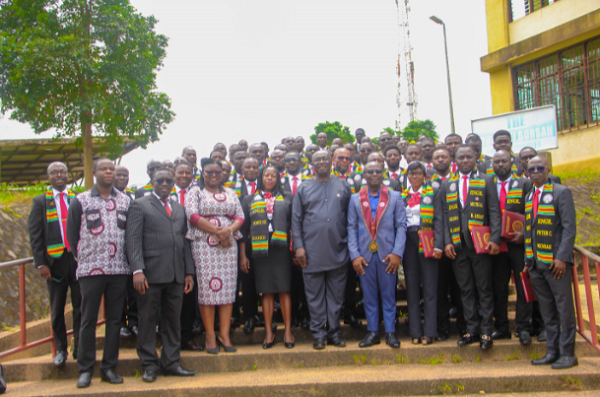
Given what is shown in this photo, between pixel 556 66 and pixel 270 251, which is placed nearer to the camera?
pixel 270 251

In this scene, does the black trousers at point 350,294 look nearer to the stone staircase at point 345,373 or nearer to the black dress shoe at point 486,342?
the stone staircase at point 345,373

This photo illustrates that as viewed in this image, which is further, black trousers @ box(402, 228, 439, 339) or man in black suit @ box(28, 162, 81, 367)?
black trousers @ box(402, 228, 439, 339)

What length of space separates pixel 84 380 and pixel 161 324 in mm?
875

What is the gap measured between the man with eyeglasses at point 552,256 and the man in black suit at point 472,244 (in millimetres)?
400

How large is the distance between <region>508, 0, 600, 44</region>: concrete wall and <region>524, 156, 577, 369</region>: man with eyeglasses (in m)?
11.1

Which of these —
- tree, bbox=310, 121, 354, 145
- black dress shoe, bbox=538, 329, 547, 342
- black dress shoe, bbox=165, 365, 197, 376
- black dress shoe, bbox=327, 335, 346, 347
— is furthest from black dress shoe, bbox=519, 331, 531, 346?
tree, bbox=310, 121, 354, 145

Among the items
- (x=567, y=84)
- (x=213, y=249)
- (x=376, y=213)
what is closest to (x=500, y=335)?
(x=376, y=213)

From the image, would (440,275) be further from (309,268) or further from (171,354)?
(171,354)

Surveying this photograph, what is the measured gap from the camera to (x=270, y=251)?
5582 mm

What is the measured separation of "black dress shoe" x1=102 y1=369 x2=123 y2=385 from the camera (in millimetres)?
4824

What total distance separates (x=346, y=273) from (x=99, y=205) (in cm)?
277

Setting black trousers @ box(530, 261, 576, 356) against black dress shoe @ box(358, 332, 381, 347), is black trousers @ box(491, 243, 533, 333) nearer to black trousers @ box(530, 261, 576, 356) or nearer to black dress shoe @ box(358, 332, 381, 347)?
black trousers @ box(530, 261, 576, 356)

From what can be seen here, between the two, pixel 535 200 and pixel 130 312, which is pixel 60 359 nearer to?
pixel 130 312

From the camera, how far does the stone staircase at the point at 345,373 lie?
457cm
